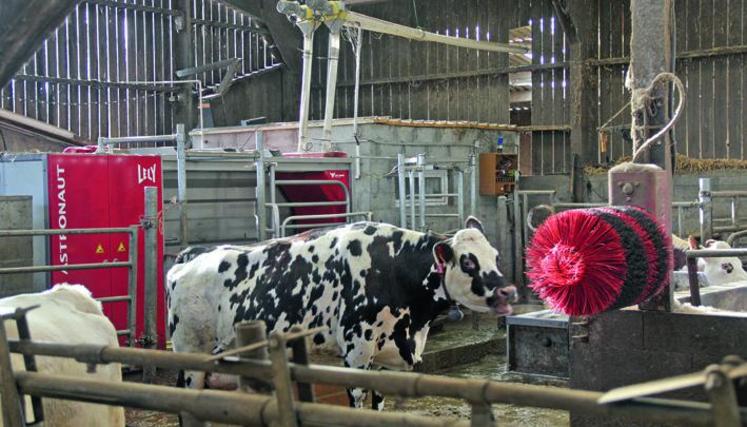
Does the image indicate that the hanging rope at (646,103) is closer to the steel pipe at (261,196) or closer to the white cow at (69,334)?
the white cow at (69,334)

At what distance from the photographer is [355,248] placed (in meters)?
5.84

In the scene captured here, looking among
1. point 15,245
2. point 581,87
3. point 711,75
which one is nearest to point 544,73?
point 581,87

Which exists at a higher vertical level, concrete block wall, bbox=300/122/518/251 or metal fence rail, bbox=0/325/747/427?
concrete block wall, bbox=300/122/518/251

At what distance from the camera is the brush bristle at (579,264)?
322 cm

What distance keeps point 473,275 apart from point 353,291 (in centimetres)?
75

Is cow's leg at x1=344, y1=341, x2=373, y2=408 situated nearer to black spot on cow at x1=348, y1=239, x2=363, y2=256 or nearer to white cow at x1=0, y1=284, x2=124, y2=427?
black spot on cow at x1=348, y1=239, x2=363, y2=256

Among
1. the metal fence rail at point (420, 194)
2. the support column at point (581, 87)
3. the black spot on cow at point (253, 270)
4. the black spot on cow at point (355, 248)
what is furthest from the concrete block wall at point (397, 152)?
the black spot on cow at point (355, 248)

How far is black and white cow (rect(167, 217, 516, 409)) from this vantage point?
18.6 feet

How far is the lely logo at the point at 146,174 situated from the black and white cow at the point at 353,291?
295 cm

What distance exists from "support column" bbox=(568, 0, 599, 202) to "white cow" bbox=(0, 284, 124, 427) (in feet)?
42.4

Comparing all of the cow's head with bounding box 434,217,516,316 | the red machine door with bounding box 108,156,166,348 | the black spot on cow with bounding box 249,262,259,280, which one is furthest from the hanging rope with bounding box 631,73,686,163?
the red machine door with bounding box 108,156,166,348

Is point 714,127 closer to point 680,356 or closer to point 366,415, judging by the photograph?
point 680,356

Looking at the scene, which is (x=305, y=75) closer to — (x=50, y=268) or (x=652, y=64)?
(x=50, y=268)

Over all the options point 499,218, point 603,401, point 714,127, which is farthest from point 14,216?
point 714,127
